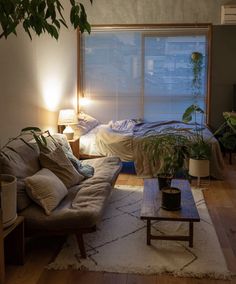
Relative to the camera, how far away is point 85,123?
20.0 ft

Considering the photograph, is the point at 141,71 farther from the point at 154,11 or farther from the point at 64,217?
the point at 64,217

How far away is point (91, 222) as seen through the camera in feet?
8.54

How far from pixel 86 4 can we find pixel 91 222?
507cm

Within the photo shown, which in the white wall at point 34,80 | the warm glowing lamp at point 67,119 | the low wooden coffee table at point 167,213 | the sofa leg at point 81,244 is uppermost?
the white wall at point 34,80

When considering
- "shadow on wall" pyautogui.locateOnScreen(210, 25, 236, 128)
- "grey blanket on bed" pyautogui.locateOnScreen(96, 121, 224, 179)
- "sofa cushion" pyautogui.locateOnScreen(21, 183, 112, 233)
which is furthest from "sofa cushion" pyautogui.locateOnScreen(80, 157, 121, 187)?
"shadow on wall" pyautogui.locateOnScreen(210, 25, 236, 128)

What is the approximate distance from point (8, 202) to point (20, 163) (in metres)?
0.70

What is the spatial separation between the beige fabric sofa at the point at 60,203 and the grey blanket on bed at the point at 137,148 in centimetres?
156

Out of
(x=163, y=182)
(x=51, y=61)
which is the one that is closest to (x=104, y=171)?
(x=163, y=182)

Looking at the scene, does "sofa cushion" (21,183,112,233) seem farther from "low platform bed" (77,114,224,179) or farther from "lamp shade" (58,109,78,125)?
"lamp shade" (58,109,78,125)

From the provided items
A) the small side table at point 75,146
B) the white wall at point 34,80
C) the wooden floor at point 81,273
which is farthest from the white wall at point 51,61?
the wooden floor at point 81,273

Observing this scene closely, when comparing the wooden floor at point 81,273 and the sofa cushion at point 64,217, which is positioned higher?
the sofa cushion at point 64,217

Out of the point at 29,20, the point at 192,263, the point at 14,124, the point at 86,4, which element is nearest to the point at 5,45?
the point at 14,124

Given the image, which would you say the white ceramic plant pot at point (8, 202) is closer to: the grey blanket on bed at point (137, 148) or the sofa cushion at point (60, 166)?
the sofa cushion at point (60, 166)

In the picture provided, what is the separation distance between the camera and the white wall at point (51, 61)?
3.57 meters
